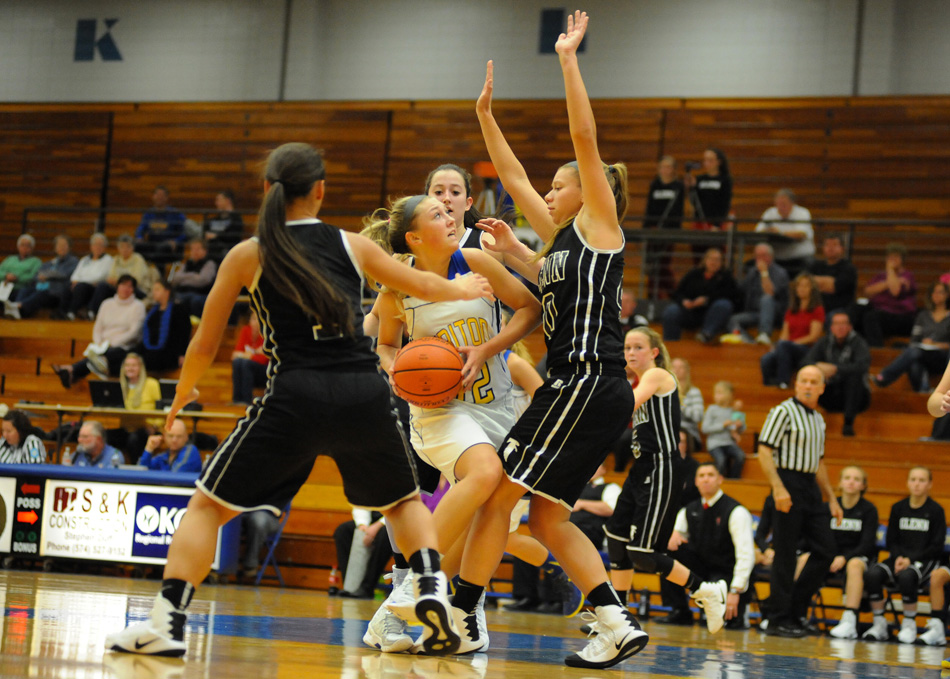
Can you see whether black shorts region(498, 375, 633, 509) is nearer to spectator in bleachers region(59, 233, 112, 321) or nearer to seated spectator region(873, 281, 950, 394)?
seated spectator region(873, 281, 950, 394)

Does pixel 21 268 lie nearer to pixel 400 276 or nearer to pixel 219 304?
pixel 219 304

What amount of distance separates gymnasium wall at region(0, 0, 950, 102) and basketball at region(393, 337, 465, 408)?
12782mm

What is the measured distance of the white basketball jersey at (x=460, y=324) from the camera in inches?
181

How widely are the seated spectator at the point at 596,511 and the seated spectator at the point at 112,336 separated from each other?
6.78 metres

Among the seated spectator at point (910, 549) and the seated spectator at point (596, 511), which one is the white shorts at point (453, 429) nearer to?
the seated spectator at point (596, 511)

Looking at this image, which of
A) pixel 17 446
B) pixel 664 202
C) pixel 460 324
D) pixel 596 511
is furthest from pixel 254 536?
pixel 664 202

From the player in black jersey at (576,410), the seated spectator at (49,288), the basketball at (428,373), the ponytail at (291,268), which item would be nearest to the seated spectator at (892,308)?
the player in black jersey at (576,410)

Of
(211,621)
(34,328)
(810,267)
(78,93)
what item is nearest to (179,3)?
(78,93)

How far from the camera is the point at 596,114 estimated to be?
16.5 meters

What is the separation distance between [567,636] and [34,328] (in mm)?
11830

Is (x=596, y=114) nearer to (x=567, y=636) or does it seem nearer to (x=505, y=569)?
(x=505, y=569)

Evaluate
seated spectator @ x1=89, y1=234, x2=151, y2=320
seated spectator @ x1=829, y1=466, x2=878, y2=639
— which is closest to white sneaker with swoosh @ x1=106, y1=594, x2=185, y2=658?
seated spectator @ x1=829, y1=466, x2=878, y2=639

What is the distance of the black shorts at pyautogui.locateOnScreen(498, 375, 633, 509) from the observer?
13.3ft

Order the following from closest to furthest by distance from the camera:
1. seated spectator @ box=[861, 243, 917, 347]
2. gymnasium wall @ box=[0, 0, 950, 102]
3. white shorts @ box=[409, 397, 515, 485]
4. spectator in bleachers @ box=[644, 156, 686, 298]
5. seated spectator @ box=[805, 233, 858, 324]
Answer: white shorts @ box=[409, 397, 515, 485] < seated spectator @ box=[861, 243, 917, 347] < seated spectator @ box=[805, 233, 858, 324] < spectator in bleachers @ box=[644, 156, 686, 298] < gymnasium wall @ box=[0, 0, 950, 102]
